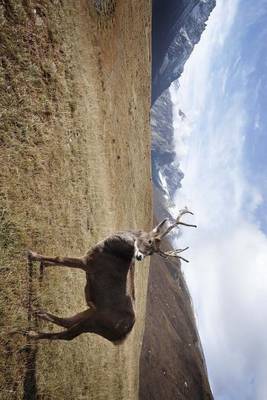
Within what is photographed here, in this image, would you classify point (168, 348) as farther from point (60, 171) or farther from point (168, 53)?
point (168, 53)

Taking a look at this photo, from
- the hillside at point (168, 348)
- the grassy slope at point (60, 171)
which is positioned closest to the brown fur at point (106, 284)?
the grassy slope at point (60, 171)

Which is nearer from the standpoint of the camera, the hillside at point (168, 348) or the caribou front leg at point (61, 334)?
the caribou front leg at point (61, 334)

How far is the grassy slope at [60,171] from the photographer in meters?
8.13

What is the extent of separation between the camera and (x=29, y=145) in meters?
9.10

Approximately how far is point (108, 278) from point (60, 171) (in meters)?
3.47

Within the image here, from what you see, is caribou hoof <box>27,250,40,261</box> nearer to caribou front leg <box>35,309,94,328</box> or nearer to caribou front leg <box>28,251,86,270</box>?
caribou front leg <box>28,251,86,270</box>

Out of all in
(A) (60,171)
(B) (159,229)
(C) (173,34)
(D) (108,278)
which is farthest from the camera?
(C) (173,34)

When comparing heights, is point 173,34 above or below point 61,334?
above

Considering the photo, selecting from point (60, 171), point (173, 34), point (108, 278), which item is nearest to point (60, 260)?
point (108, 278)

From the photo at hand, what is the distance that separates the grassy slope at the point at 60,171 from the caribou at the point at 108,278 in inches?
21.1

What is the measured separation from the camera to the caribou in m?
8.27

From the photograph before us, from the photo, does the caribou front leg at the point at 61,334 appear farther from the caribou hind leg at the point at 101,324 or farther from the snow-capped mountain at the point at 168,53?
the snow-capped mountain at the point at 168,53

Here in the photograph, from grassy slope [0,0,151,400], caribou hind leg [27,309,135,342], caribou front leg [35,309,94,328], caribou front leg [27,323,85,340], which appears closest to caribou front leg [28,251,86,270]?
grassy slope [0,0,151,400]

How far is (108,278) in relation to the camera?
29.4 ft
